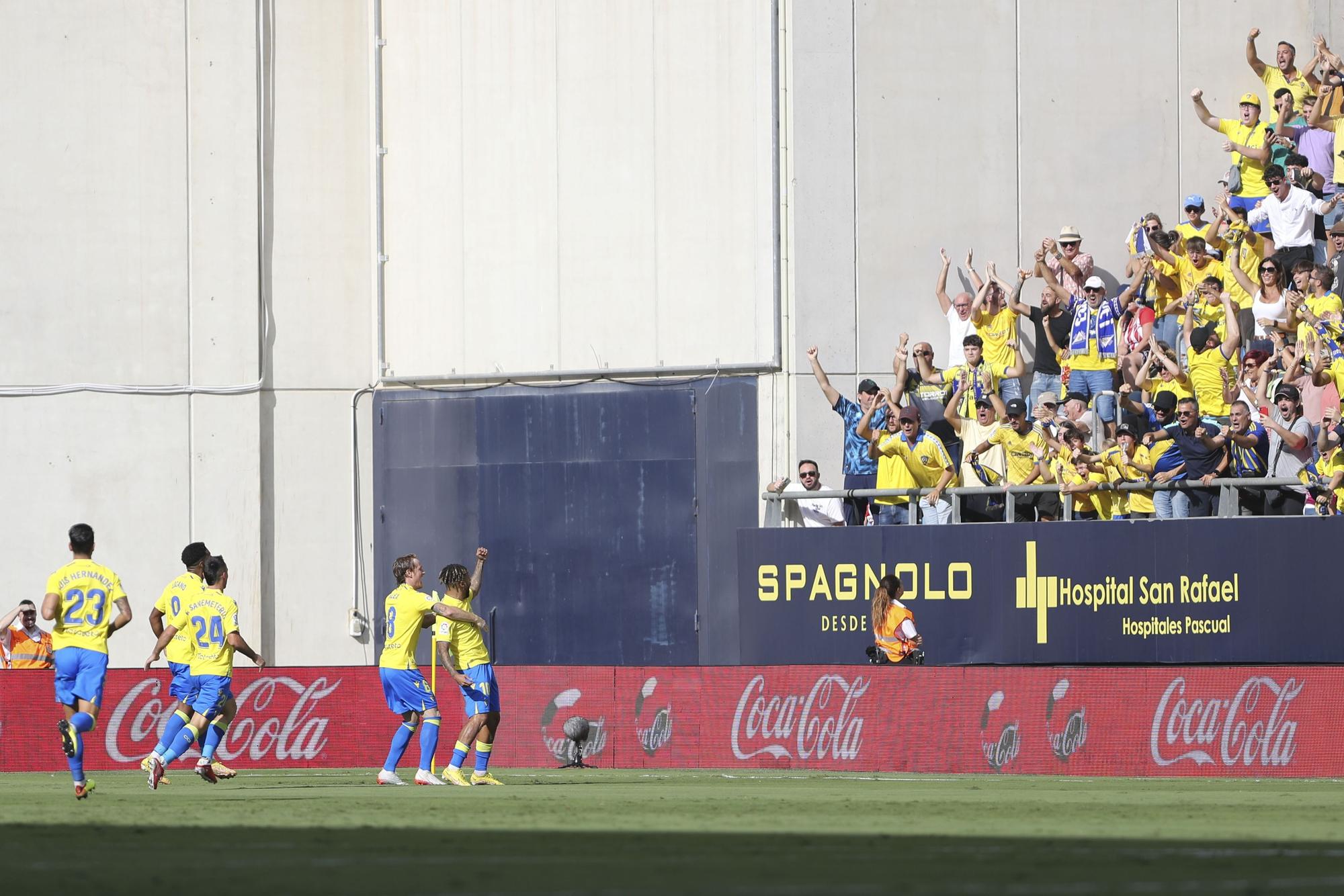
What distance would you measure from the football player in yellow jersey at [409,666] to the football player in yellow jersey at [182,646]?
1.52 metres

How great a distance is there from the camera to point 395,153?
29.0 meters

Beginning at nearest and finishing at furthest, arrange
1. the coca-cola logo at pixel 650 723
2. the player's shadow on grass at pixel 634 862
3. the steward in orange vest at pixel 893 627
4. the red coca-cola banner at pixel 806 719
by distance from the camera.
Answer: the player's shadow on grass at pixel 634 862, the red coca-cola banner at pixel 806 719, the steward in orange vest at pixel 893 627, the coca-cola logo at pixel 650 723

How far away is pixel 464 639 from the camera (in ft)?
58.0

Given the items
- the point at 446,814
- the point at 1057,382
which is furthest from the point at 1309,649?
the point at 446,814

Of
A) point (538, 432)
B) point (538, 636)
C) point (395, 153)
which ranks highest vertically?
point (395, 153)

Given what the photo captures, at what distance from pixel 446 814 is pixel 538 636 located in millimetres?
15078

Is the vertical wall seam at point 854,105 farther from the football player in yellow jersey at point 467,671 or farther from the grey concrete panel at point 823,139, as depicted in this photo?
the football player in yellow jersey at point 467,671

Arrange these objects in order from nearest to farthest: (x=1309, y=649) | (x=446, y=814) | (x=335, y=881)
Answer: (x=335, y=881), (x=446, y=814), (x=1309, y=649)

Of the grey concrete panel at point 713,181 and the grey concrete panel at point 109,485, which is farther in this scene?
the grey concrete panel at point 109,485

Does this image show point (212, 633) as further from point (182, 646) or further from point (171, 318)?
point (171, 318)

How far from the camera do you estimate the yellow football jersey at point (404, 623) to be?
56.7 feet

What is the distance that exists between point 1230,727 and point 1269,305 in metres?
5.11

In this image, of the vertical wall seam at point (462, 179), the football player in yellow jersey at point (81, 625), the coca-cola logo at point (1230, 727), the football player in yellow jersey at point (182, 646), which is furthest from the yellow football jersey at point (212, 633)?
the vertical wall seam at point (462, 179)

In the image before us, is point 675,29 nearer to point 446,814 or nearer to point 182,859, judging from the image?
point 446,814
